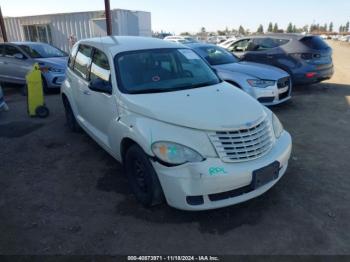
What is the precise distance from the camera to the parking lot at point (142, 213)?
2.75 m

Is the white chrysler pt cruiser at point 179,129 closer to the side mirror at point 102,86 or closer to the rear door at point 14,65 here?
the side mirror at point 102,86

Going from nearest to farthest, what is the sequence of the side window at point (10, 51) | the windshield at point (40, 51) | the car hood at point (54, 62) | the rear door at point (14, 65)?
the car hood at point (54, 62) < the rear door at point (14, 65) < the windshield at point (40, 51) < the side window at point (10, 51)

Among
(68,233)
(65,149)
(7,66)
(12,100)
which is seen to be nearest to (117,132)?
(68,233)

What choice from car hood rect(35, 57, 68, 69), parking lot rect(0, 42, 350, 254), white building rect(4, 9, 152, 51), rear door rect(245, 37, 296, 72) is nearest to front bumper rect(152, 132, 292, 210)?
parking lot rect(0, 42, 350, 254)

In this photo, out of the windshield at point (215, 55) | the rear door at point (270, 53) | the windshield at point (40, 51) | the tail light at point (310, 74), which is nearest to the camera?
the windshield at point (215, 55)

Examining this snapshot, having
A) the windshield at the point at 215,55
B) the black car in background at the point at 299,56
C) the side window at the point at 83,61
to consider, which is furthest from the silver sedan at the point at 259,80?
the side window at the point at 83,61

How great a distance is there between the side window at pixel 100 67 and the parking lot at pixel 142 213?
1.25 meters

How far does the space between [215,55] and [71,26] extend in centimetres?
1315

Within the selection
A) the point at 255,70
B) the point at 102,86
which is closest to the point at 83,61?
the point at 102,86

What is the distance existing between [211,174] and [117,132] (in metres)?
1.31

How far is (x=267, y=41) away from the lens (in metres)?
9.07

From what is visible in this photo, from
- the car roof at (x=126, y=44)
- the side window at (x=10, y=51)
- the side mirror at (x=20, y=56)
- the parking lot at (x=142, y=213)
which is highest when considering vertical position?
the car roof at (x=126, y=44)

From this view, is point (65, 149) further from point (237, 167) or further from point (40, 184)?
point (237, 167)

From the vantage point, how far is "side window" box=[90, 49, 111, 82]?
12.5 ft
